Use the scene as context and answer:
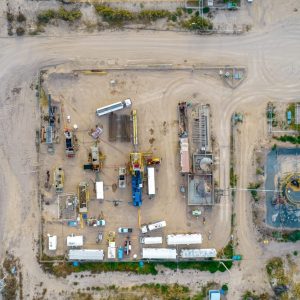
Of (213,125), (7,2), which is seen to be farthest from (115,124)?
(7,2)

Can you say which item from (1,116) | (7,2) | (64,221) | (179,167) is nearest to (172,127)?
(179,167)

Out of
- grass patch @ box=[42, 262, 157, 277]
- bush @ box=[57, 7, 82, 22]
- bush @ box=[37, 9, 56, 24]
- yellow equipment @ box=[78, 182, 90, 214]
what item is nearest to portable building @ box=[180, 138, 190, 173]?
yellow equipment @ box=[78, 182, 90, 214]

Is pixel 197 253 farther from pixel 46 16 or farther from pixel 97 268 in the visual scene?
pixel 46 16

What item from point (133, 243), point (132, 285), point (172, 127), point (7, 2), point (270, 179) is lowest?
point (132, 285)

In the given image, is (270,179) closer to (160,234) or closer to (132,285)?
(160,234)

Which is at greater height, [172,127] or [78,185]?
[172,127]

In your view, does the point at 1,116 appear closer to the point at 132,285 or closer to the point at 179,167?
the point at 179,167

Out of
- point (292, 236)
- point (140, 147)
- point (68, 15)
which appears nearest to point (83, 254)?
point (140, 147)

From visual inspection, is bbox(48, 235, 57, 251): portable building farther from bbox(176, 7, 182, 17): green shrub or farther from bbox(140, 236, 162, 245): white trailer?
bbox(176, 7, 182, 17): green shrub
